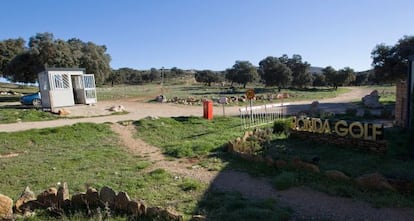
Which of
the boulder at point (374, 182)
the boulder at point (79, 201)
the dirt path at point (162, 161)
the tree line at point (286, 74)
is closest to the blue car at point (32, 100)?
the dirt path at point (162, 161)

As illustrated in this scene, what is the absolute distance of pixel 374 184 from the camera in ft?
21.4

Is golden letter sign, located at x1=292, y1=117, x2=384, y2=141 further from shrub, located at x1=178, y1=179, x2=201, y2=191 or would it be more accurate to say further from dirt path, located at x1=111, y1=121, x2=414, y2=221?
shrub, located at x1=178, y1=179, x2=201, y2=191

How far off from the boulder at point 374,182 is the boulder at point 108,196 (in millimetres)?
4727

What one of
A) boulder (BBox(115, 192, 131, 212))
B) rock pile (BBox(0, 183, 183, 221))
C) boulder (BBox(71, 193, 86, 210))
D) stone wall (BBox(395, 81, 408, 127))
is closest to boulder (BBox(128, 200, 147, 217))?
rock pile (BBox(0, 183, 183, 221))

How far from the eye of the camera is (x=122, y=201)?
5527 millimetres

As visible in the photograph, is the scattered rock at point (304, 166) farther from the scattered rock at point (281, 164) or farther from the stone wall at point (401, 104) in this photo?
the stone wall at point (401, 104)

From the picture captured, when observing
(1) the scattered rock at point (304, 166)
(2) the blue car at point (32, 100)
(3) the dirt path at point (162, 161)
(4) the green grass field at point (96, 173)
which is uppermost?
(2) the blue car at point (32, 100)

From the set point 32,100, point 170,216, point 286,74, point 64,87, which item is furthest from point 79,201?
point 286,74

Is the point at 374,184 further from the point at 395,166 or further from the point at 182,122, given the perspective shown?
the point at 182,122

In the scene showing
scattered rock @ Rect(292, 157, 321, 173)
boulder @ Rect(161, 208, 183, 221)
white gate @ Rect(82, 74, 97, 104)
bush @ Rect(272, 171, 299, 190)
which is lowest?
bush @ Rect(272, 171, 299, 190)

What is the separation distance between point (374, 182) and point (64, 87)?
20442 millimetres

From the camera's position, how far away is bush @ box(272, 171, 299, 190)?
708cm

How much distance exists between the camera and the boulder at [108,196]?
564 centimetres

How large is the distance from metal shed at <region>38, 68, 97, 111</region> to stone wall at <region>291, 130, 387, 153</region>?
16031mm
